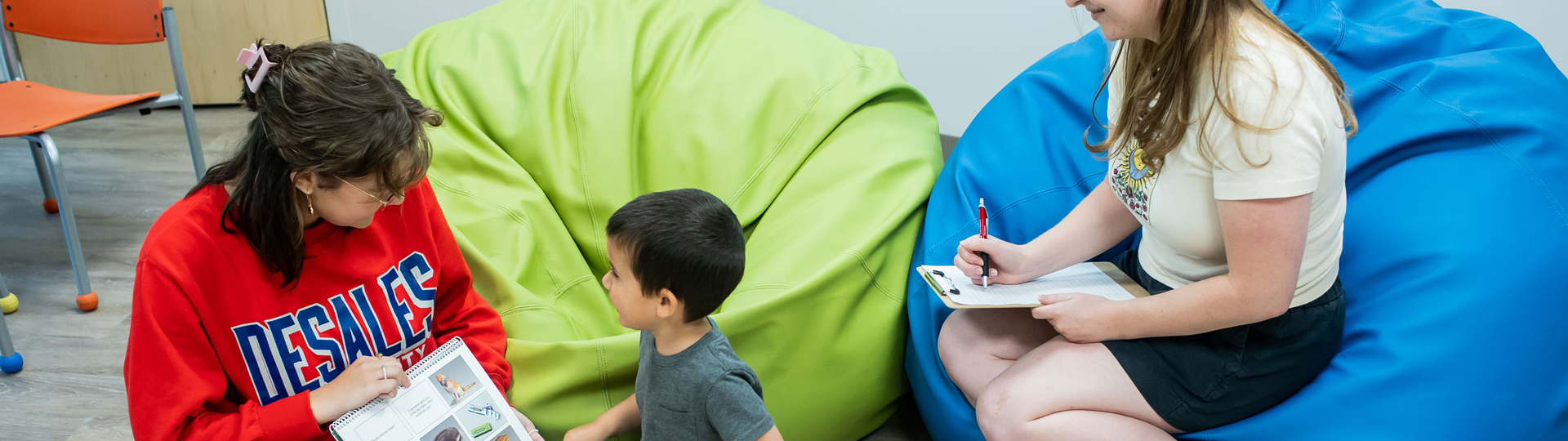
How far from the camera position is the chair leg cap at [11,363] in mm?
1944

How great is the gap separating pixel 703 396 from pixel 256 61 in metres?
0.59

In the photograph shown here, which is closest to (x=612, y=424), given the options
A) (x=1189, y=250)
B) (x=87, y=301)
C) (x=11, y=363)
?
(x=1189, y=250)

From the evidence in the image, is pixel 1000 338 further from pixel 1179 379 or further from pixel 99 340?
pixel 99 340

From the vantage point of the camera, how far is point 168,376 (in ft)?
3.60

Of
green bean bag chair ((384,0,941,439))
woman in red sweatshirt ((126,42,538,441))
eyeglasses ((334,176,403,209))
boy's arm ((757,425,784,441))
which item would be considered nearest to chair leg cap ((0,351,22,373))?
green bean bag chair ((384,0,941,439))

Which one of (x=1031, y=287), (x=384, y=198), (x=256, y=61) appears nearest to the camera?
(x=256, y=61)

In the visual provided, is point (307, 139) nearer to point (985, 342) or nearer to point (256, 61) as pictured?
point (256, 61)

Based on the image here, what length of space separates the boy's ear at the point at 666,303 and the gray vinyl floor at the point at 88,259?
0.55 metres

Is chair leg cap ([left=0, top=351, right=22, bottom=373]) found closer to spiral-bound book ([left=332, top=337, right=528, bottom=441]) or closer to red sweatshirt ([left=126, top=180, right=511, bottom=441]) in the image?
red sweatshirt ([left=126, top=180, right=511, bottom=441])

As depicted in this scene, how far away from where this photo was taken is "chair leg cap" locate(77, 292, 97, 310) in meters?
2.16

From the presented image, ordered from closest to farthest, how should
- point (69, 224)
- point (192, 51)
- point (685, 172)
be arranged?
point (685, 172) < point (69, 224) < point (192, 51)

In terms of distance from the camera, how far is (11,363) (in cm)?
195

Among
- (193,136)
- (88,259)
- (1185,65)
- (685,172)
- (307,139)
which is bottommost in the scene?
(88,259)

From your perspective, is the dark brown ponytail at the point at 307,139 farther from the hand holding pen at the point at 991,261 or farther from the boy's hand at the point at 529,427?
the hand holding pen at the point at 991,261
